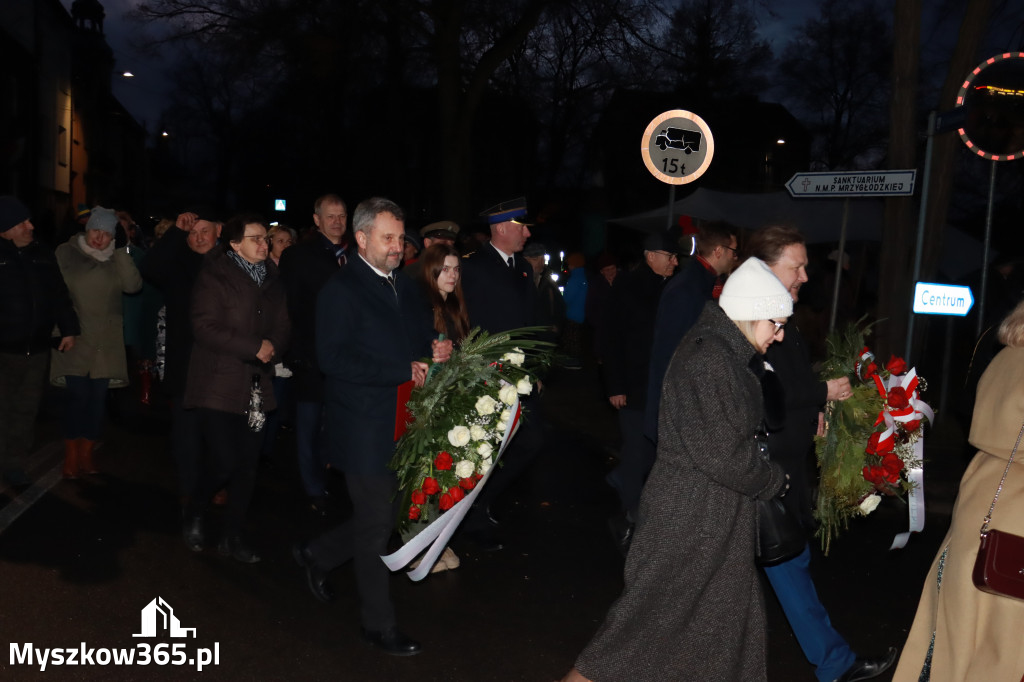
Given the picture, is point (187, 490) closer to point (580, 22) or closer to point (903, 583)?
point (903, 583)

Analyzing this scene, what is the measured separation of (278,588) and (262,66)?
18.3m

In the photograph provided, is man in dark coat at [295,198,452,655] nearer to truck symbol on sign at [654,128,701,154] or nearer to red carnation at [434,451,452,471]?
red carnation at [434,451,452,471]

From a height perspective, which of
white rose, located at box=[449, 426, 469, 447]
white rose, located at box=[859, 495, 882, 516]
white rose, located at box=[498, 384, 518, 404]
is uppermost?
white rose, located at box=[498, 384, 518, 404]

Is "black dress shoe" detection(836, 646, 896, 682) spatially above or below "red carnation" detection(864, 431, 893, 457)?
below

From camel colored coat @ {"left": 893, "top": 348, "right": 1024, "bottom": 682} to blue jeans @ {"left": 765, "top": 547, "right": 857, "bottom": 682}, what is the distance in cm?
75

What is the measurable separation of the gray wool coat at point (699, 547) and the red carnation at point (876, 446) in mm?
1465

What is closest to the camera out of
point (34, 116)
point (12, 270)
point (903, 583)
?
point (903, 583)

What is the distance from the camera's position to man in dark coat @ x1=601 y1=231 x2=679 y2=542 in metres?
7.38

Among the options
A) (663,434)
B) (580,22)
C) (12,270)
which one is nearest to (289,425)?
(12,270)

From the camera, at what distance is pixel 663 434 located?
385cm

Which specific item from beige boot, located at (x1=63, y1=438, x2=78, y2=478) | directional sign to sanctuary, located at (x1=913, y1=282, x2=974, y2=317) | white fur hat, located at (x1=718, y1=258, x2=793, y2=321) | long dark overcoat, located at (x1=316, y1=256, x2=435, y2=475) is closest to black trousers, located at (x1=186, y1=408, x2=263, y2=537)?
long dark overcoat, located at (x1=316, y1=256, x2=435, y2=475)

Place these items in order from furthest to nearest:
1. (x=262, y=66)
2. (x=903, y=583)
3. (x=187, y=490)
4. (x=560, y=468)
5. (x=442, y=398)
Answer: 1. (x=262, y=66)
2. (x=560, y=468)
3. (x=187, y=490)
4. (x=903, y=583)
5. (x=442, y=398)

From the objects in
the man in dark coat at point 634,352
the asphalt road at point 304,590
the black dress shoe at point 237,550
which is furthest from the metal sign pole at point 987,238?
the black dress shoe at point 237,550

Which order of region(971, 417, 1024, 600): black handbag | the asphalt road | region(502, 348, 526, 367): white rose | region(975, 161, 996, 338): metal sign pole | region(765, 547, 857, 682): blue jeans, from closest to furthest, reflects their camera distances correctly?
region(971, 417, 1024, 600): black handbag < region(765, 547, 857, 682): blue jeans < the asphalt road < region(502, 348, 526, 367): white rose < region(975, 161, 996, 338): metal sign pole
